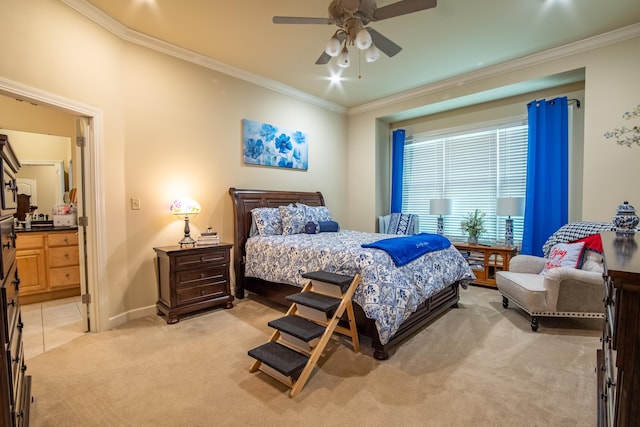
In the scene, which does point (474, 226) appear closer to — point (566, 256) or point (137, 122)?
→ point (566, 256)

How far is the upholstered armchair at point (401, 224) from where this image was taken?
5148 mm

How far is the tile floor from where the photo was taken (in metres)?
2.61

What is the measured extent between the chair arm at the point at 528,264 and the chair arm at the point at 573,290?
0.64 m

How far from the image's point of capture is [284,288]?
3328 millimetres

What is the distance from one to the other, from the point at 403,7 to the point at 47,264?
4916mm

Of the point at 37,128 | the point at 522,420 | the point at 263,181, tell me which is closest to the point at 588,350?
the point at 522,420

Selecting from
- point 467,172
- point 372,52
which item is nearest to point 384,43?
point 372,52

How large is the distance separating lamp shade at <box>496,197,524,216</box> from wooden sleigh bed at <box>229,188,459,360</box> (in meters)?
1.40

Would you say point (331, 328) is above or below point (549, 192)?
below

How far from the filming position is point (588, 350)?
2416mm

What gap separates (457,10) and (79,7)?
3455 mm

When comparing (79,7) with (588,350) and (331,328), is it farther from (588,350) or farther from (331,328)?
(588,350)

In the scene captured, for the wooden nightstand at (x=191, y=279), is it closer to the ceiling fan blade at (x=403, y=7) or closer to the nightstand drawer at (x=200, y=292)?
the nightstand drawer at (x=200, y=292)

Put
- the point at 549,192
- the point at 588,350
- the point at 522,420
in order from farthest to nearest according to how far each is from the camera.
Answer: the point at 549,192 → the point at 588,350 → the point at 522,420
